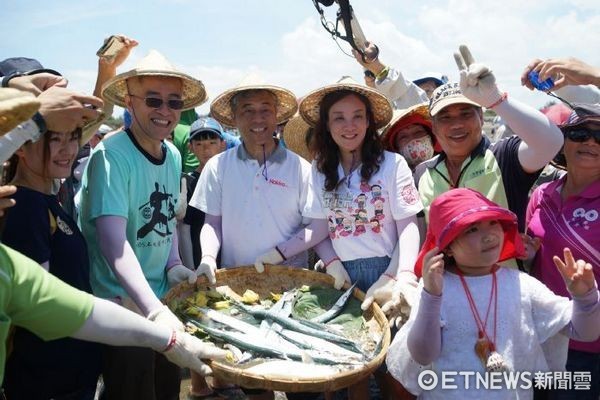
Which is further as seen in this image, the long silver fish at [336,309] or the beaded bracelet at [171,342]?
the long silver fish at [336,309]

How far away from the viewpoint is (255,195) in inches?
133

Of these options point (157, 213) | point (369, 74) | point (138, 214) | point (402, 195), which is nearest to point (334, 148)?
point (402, 195)

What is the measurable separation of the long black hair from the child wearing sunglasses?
109 cm

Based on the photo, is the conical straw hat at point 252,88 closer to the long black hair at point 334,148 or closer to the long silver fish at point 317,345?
the long black hair at point 334,148

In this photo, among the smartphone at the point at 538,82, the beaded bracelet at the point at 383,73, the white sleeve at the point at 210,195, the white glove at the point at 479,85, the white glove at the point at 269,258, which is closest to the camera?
the white glove at the point at 479,85

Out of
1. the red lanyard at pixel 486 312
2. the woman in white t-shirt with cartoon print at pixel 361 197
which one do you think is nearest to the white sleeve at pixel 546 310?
the red lanyard at pixel 486 312

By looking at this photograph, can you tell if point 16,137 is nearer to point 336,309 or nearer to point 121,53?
point 121,53

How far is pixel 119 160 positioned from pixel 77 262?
0.70m

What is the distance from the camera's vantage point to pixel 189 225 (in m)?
4.05

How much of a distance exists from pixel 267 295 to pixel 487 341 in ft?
5.45

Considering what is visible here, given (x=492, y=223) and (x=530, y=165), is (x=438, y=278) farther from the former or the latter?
(x=530, y=165)

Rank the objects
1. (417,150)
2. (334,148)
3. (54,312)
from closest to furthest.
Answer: (54,312) → (334,148) → (417,150)

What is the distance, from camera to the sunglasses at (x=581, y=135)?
2.57m

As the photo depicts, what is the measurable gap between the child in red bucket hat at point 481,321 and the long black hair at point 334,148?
2.91 feet
